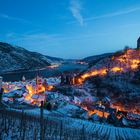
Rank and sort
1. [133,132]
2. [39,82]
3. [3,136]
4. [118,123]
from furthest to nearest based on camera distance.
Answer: [39,82]
[118,123]
[133,132]
[3,136]

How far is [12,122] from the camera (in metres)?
29.4

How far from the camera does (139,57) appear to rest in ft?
399

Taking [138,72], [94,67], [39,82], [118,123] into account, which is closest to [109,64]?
[94,67]

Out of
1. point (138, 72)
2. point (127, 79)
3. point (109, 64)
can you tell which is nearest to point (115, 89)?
point (127, 79)

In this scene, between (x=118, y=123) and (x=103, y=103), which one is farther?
(x=103, y=103)

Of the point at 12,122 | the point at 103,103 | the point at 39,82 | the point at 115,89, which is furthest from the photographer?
the point at 39,82

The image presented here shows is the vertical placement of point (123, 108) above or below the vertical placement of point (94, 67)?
below

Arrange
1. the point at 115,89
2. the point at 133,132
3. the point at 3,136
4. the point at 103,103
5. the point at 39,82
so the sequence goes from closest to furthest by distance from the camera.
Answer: the point at 3,136 < the point at 133,132 < the point at 103,103 < the point at 115,89 < the point at 39,82

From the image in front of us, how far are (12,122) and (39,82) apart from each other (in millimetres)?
88324

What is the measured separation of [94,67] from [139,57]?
20668 mm

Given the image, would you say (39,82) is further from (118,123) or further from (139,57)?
(118,123)

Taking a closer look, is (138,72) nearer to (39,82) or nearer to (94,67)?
(94,67)

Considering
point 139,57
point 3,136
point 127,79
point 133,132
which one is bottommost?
point 133,132

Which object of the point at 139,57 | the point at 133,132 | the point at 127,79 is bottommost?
the point at 133,132
